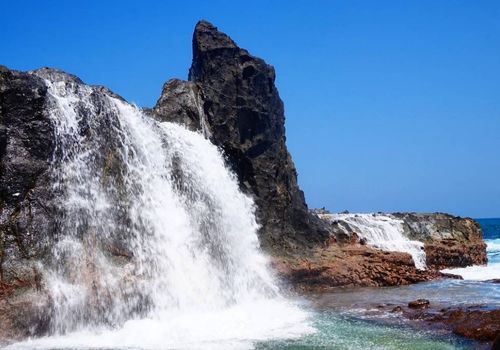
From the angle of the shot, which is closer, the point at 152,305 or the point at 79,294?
the point at 79,294

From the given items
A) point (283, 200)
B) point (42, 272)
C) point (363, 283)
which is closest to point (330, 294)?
point (363, 283)

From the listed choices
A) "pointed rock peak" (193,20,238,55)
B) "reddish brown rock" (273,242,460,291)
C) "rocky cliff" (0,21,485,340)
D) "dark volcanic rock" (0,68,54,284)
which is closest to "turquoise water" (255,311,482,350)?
"dark volcanic rock" (0,68,54,284)

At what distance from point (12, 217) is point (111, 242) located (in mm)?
3171

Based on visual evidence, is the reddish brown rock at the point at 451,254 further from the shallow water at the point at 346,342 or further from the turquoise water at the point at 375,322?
the shallow water at the point at 346,342

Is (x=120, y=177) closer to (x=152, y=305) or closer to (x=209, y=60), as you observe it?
(x=152, y=305)

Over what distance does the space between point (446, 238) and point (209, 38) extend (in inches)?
1031

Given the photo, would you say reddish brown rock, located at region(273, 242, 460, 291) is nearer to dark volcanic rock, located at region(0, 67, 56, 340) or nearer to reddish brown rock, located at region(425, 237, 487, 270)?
reddish brown rock, located at region(425, 237, 487, 270)

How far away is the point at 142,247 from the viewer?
18.1 m

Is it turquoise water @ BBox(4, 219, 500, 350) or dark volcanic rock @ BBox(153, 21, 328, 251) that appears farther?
dark volcanic rock @ BBox(153, 21, 328, 251)

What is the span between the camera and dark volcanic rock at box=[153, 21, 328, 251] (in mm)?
27047

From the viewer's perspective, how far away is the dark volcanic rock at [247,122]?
88.7 feet

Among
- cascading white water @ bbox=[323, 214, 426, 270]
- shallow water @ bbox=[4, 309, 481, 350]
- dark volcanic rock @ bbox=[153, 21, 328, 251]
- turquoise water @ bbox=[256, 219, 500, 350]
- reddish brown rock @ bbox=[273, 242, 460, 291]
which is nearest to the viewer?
shallow water @ bbox=[4, 309, 481, 350]

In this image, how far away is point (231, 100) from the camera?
2855 cm

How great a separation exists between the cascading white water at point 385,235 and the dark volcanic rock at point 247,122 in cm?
747
